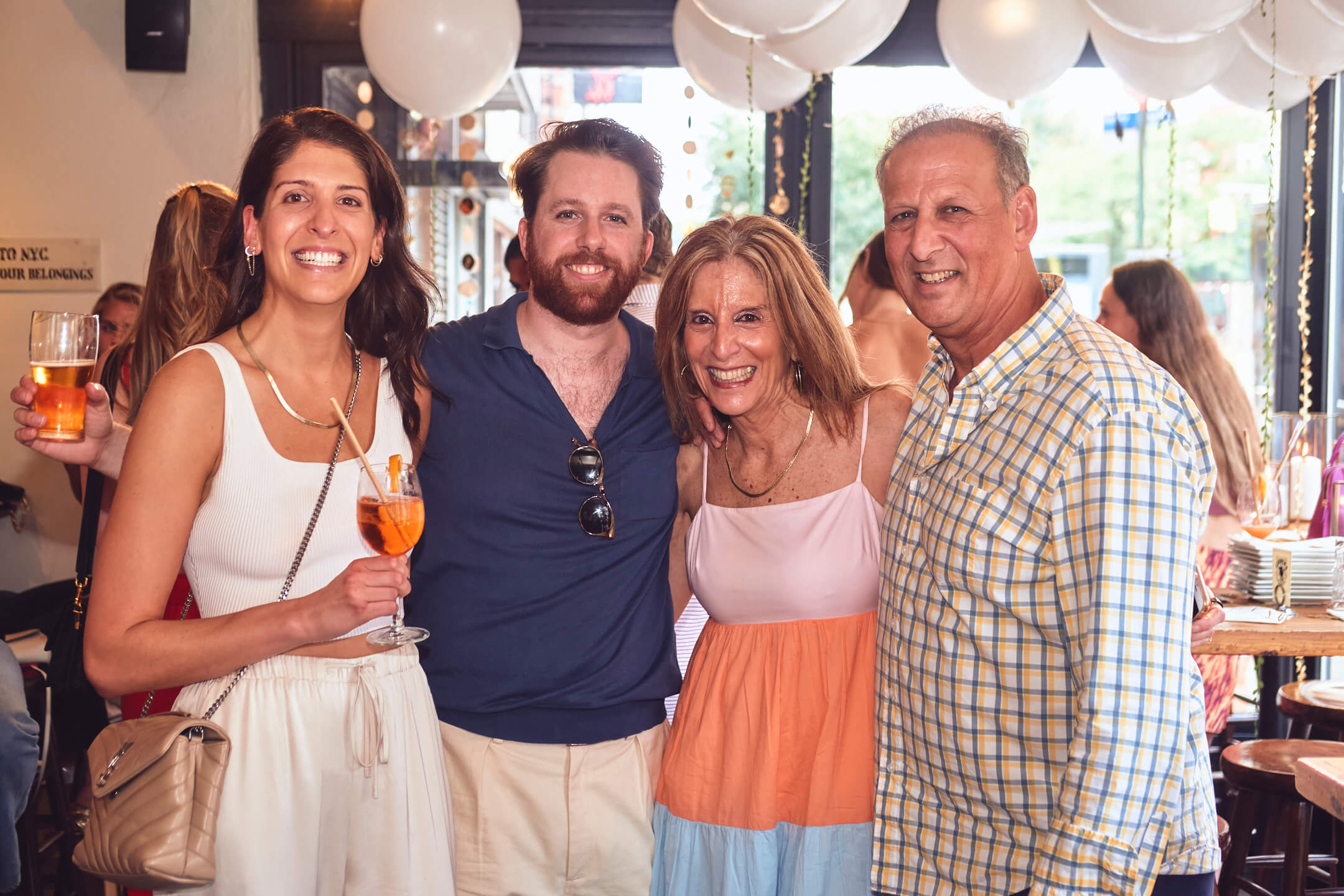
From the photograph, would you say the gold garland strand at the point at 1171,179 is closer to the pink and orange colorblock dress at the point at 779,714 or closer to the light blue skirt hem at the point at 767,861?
the pink and orange colorblock dress at the point at 779,714

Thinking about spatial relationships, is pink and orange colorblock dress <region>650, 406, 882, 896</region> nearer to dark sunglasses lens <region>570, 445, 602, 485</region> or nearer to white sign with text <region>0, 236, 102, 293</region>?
dark sunglasses lens <region>570, 445, 602, 485</region>

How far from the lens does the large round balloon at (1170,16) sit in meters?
3.03

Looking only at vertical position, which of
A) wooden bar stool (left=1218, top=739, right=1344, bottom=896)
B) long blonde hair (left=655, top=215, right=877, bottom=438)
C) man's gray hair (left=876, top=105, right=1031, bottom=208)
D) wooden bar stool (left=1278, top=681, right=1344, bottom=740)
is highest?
man's gray hair (left=876, top=105, right=1031, bottom=208)

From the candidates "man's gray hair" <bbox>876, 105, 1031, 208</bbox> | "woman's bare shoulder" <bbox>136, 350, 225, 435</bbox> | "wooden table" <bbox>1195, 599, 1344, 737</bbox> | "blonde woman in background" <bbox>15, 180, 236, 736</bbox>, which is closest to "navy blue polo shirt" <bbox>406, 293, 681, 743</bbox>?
"woman's bare shoulder" <bbox>136, 350, 225, 435</bbox>

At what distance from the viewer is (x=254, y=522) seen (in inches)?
64.1

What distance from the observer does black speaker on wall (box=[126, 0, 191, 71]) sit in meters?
4.61

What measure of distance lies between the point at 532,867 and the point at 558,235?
1173mm

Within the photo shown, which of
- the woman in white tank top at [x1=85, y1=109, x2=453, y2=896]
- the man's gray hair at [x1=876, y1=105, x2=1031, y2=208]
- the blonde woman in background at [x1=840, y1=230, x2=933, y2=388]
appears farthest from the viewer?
the blonde woman in background at [x1=840, y1=230, x2=933, y2=388]

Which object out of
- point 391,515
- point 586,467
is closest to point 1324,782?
point 586,467

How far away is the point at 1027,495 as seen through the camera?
1.44 metres

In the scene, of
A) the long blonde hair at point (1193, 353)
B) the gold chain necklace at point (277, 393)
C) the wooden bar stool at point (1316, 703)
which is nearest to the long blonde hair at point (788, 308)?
the gold chain necklace at point (277, 393)

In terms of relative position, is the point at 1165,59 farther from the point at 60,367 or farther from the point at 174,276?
the point at 60,367

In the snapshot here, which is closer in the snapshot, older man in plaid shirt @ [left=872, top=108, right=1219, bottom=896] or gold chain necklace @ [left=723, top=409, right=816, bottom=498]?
older man in plaid shirt @ [left=872, top=108, right=1219, bottom=896]

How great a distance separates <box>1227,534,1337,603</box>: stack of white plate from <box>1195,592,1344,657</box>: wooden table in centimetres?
29
